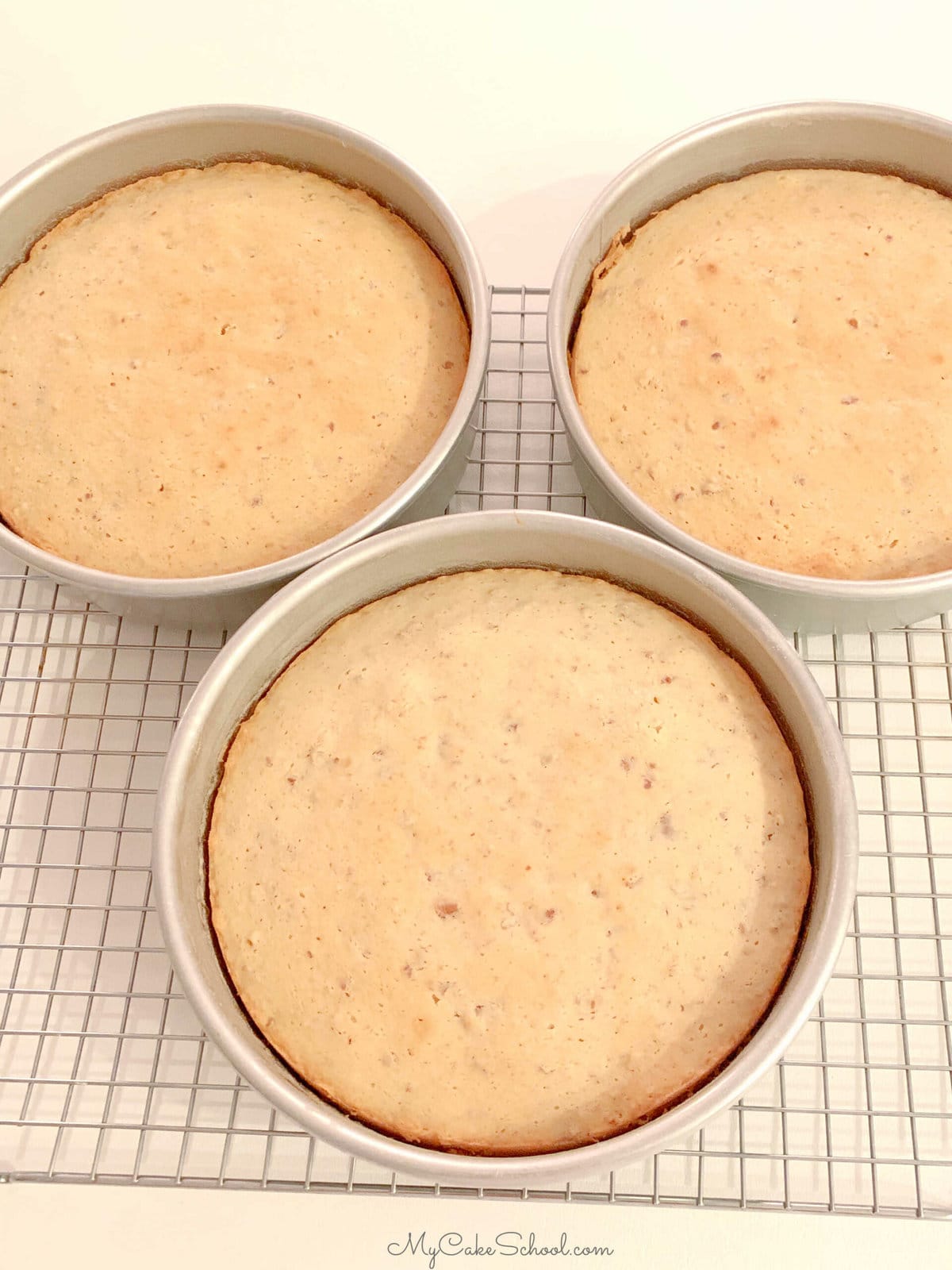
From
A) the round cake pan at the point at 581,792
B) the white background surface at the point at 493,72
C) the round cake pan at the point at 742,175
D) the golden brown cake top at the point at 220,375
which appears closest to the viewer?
the round cake pan at the point at 581,792

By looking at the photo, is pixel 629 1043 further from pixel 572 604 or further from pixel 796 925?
pixel 572 604

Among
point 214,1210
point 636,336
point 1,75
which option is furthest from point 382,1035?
point 1,75

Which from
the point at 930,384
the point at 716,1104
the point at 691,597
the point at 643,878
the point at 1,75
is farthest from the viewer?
the point at 1,75

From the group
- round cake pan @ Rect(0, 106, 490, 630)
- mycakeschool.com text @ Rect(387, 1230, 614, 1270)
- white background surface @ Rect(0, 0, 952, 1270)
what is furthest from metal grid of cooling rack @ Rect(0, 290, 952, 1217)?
white background surface @ Rect(0, 0, 952, 1270)

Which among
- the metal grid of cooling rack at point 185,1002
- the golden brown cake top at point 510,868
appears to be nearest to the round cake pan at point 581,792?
the golden brown cake top at point 510,868

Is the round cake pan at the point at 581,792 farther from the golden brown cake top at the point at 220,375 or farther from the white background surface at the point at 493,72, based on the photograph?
the white background surface at the point at 493,72

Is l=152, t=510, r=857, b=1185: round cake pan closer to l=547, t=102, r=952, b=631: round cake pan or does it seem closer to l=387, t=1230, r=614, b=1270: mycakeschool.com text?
l=547, t=102, r=952, b=631: round cake pan
